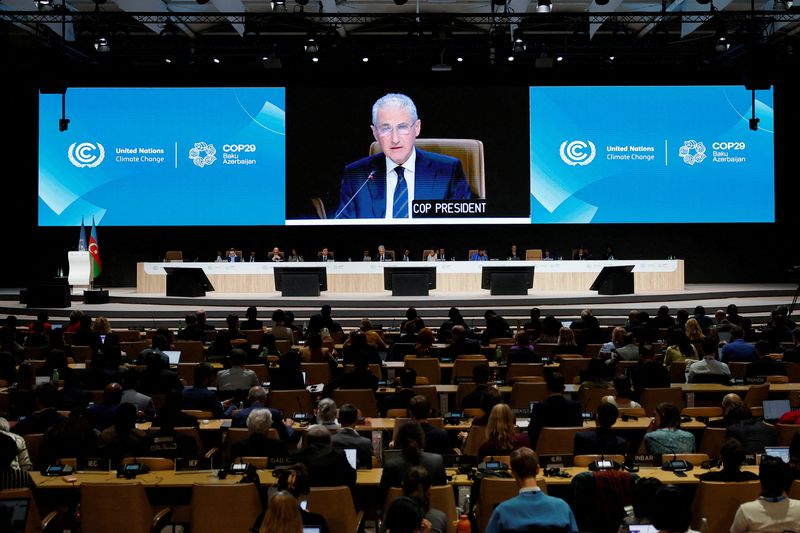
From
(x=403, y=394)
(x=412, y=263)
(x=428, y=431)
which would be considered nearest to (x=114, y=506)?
(x=428, y=431)

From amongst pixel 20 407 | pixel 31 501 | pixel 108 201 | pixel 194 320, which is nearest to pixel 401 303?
pixel 194 320

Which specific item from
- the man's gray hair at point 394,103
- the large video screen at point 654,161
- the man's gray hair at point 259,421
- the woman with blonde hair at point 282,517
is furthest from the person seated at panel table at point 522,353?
the man's gray hair at point 394,103

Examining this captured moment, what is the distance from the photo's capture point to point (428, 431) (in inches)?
274

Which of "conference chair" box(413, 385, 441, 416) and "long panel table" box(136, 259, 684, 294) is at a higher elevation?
"long panel table" box(136, 259, 684, 294)

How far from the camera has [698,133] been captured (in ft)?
79.4

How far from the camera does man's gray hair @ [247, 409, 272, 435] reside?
22.2 feet

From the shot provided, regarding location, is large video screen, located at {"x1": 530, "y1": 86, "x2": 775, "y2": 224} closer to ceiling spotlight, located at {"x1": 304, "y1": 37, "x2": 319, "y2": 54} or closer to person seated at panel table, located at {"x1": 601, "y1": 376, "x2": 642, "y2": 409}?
ceiling spotlight, located at {"x1": 304, "y1": 37, "x2": 319, "y2": 54}

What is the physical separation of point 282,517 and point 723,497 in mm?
2937

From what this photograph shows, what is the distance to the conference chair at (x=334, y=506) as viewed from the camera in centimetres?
560

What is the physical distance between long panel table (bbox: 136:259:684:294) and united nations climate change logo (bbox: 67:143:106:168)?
345 centimetres

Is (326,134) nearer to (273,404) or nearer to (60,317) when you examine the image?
(60,317)

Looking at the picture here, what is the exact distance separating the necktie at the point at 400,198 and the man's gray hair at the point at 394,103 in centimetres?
157

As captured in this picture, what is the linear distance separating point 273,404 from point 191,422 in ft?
5.09

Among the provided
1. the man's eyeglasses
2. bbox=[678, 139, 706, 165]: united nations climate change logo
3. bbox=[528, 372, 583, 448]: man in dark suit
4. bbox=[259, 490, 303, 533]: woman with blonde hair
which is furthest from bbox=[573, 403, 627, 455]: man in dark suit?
bbox=[678, 139, 706, 165]: united nations climate change logo
